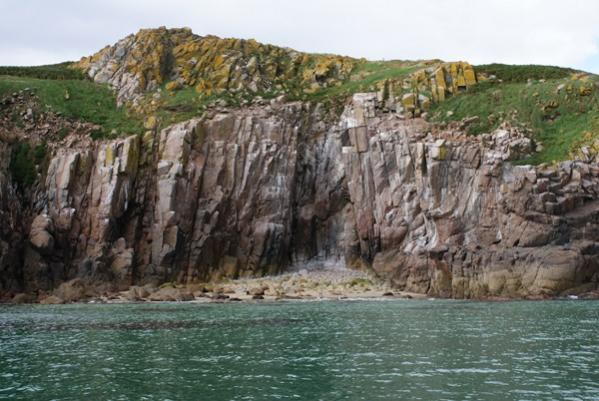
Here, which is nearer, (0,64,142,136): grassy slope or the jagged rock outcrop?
(0,64,142,136): grassy slope

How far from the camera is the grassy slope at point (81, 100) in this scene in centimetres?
8375

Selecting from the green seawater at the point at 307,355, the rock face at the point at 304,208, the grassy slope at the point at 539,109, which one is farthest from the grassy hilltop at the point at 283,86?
the green seawater at the point at 307,355

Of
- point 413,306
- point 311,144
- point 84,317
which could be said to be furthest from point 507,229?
point 84,317

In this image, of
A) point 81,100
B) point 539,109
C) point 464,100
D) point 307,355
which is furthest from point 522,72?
point 307,355

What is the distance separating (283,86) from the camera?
3669 inches

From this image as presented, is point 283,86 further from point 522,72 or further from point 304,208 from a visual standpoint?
point 522,72

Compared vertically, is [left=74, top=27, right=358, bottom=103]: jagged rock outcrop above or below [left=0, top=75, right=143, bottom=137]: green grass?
above

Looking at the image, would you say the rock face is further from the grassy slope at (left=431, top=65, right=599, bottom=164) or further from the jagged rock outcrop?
the jagged rock outcrop

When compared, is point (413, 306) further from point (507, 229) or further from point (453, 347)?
point (453, 347)

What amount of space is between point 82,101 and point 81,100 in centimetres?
45

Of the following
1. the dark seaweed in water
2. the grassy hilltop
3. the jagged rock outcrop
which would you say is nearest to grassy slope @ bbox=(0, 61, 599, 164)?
the grassy hilltop

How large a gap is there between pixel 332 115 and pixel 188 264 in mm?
28939

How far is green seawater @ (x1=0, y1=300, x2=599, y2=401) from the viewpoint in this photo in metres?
20.7

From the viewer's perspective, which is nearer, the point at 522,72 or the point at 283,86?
the point at 522,72
